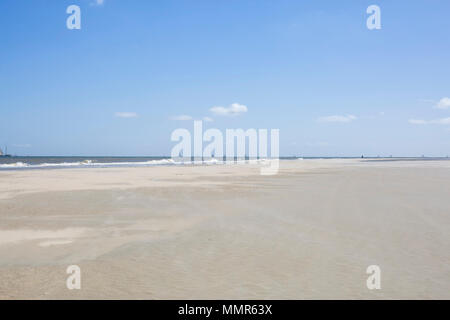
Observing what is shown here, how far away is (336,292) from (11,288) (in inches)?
196

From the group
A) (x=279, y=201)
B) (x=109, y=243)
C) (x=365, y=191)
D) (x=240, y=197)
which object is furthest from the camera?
(x=365, y=191)

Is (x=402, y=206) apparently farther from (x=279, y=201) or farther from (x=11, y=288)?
(x=11, y=288)

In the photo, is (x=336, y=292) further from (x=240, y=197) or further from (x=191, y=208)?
(x=240, y=197)

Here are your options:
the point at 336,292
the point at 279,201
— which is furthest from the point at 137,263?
the point at 279,201

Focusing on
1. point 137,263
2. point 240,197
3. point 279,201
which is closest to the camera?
point 137,263

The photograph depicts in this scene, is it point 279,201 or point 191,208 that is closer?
point 191,208

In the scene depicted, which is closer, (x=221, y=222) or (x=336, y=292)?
(x=336, y=292)

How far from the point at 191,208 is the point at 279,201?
3.91 meters

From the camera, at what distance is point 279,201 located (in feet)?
49.8
